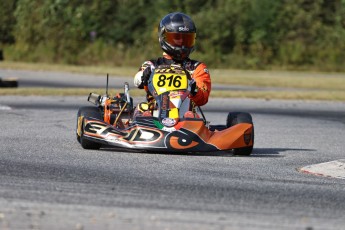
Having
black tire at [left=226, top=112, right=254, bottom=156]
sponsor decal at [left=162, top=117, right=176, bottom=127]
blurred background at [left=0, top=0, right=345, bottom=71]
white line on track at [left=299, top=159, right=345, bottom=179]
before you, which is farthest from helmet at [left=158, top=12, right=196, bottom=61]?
blurred background at [left=0, top=0, right=345, bottom=71]

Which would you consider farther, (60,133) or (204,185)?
(60,133)

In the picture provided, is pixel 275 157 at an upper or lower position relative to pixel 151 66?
lower

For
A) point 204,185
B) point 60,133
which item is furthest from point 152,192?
point 60,133

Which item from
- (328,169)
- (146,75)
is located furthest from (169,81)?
(328,169)

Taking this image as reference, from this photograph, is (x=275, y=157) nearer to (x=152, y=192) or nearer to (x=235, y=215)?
(x=152, y=192)

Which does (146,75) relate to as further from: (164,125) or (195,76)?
(164,125)

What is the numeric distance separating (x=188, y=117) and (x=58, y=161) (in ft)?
6.64

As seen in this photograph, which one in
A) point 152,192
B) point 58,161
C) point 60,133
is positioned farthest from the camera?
point 60,133

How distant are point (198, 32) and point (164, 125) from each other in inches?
1069

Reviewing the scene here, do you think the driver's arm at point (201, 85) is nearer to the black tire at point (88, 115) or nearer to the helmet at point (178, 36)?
the helmet at point (178, 36)

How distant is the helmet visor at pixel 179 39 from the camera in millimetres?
13180

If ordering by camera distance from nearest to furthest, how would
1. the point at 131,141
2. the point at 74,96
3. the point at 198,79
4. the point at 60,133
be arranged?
1. the point at 131,141
2. the point at 198,79
3. the point at 60,133
4. the point at 74,96

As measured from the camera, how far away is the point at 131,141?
1191 cm

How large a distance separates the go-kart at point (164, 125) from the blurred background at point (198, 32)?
24580 millimetres
